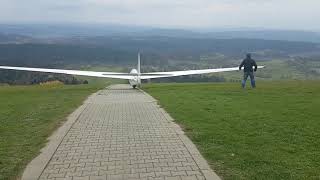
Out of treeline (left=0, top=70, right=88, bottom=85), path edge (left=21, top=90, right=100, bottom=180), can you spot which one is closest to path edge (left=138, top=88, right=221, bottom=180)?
path edge (left=21, top=90, right=100, bottom=180)

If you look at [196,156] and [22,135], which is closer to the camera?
[196,156]

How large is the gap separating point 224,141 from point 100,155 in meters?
2.82

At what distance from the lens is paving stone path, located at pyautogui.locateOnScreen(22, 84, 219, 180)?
733cm

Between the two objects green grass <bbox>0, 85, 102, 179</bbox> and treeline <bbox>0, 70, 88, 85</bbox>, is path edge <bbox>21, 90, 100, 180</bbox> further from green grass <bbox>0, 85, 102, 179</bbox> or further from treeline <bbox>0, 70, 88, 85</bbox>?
treeline <bbox>0, 70, 88, 85</bbox>

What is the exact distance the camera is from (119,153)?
8.89 meters

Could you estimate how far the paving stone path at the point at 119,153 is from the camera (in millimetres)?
7332

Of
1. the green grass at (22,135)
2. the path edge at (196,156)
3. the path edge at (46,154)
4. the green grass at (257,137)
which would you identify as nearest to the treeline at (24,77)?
the green grass at (22,135)

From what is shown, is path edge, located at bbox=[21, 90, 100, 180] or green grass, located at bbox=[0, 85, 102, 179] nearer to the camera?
path edge, located at bbox=[21, 90, 100, 180]

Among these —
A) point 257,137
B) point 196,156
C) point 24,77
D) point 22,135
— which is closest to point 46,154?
point 22,135

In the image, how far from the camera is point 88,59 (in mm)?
165750

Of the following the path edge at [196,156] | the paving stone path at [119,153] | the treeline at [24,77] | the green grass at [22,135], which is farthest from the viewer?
the treeline at [24,77]

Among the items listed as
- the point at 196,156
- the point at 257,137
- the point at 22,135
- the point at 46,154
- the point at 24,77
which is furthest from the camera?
the point at 24,77

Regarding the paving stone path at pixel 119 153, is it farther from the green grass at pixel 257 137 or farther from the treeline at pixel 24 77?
the treeline at pixel 24 77

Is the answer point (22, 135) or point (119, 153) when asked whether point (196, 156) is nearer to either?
point (119, 153)
